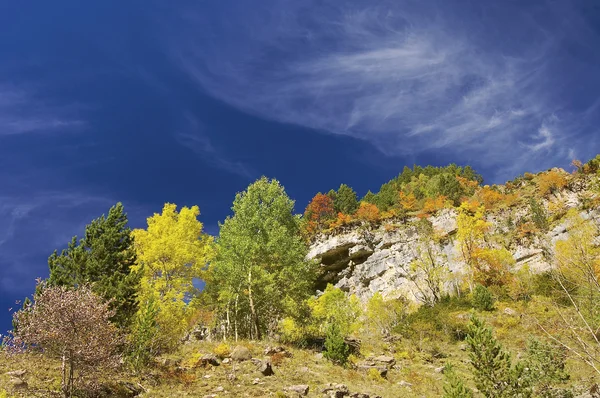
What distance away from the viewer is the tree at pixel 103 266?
57.3ft

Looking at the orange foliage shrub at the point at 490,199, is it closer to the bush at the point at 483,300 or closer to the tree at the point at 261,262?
the bush at the point at 483,300

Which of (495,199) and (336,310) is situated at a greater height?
(495,199)

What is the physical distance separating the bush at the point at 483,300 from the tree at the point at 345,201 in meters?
41.2

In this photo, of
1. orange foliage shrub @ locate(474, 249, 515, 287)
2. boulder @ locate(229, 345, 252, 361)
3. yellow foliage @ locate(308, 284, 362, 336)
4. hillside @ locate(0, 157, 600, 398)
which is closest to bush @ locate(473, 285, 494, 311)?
hillside @ locate(0, 157, 600, 398)

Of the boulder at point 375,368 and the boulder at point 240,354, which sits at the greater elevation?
the boulder at point 240,354

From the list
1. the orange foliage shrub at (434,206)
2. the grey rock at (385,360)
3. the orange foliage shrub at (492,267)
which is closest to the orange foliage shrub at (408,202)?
the orange foliage shrub at (434,206)

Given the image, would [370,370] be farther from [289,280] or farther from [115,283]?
[115,283]

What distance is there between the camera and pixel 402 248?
2491 inches

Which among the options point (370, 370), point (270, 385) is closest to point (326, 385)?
point (270, 385)

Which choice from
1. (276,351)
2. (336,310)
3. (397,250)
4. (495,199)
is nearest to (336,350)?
(276,351)

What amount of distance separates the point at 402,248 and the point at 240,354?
49769 millimetres

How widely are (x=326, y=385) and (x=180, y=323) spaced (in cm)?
930

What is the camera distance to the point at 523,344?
29.2m

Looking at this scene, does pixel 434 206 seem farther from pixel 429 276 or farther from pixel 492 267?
pixel 429 276
